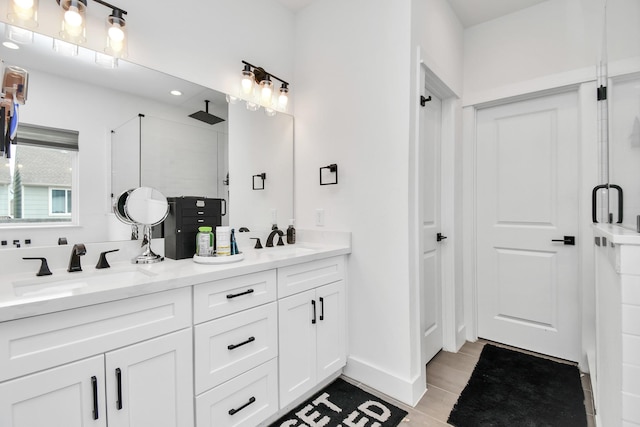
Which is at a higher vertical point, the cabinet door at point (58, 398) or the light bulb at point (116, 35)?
the light bulb at point (116, 35)

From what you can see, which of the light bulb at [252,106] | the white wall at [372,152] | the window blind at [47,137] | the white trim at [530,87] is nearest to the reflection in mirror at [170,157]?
the window blind at [47,137]

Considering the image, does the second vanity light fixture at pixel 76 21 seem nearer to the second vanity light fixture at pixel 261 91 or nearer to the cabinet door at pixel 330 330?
the second vanity light fixture at pixel 261 91

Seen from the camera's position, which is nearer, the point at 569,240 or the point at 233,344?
the point at 233,344

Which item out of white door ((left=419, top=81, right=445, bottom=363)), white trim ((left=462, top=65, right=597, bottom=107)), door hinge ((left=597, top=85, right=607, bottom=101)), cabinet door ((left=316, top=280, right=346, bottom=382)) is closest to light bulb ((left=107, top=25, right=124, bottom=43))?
cabinet door ((left=316, top=280, right=346, bottom=382))

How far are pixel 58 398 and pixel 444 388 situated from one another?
203 centimetres

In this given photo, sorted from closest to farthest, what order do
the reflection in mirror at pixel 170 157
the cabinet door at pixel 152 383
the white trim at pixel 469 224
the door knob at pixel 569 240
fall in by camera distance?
the cabinet door at pixel 152 383
the reflection in mirror at pixel 170 157
the door knob at pixel 569 240
the white trim at pixel 469 224

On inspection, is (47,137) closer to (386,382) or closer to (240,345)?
(240,345)

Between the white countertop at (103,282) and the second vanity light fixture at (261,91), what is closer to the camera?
the white countertop at (103,282)

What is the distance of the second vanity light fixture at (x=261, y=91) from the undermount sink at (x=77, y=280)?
4.62 feet

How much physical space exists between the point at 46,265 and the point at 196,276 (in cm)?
67

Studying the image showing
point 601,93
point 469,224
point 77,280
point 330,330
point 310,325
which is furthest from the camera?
point 469,224

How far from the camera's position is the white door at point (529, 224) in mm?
2307

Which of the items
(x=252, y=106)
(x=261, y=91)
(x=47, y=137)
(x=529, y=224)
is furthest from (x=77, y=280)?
(x=529, y=224)

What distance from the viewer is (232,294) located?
139 cm
